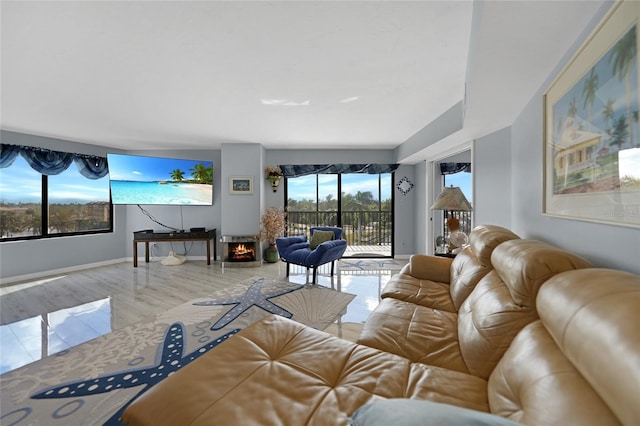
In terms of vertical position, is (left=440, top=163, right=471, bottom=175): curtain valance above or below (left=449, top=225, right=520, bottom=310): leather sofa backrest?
above

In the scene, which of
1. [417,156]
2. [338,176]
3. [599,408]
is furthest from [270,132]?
Result: [599,408]

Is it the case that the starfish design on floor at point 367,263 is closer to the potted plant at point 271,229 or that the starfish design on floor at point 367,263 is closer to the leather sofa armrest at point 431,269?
the potted plant at point 271,229

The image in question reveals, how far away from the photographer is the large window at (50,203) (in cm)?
386

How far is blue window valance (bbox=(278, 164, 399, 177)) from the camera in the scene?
5.12m

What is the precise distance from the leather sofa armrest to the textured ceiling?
4.84 ft

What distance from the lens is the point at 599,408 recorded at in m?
0.52

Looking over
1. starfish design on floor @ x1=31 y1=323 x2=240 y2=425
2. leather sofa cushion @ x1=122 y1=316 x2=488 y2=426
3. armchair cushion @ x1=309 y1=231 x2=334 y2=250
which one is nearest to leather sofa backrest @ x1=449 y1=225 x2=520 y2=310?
leather sofa cushion @ x1=122 y1=316 x2=488 y2=426

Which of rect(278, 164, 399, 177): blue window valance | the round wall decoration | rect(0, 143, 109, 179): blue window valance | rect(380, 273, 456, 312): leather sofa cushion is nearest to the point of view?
rect(380, 273, 456, 312): leather sofa cushion

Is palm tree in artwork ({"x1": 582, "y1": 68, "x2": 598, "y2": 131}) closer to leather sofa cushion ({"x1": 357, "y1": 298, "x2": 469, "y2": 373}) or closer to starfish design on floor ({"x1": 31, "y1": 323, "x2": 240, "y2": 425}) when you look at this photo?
leather sofa cushion ({"x1": 357, "y1": 298, "x2": 469, "y2": 373})

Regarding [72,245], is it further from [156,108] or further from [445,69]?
[445,69]

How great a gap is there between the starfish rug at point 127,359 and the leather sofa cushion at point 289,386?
2.99ft

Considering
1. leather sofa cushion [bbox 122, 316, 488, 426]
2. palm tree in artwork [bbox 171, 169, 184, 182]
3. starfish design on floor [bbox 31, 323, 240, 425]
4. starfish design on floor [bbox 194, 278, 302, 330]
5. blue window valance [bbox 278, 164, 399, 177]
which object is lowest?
starfish design on floor [bbox 31, 323, 240, 425]

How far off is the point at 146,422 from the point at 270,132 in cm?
380

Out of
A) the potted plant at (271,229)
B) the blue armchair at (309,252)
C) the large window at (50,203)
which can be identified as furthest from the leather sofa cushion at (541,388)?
the large window at (50,203)
